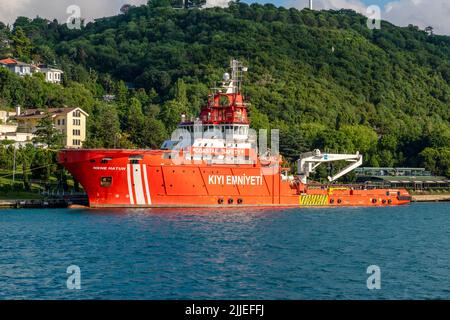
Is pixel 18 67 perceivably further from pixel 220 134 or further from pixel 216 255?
pixel 216 255

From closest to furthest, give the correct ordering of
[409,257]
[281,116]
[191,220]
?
[409,257], [191,220], [281,116]

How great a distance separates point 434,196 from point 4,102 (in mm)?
62620

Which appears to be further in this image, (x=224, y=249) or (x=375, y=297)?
(x=224, y=249)

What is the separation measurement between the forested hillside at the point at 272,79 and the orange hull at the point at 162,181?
69.1ft

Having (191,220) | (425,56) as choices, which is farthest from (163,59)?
(191,220)

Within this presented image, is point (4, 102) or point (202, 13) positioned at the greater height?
point (202, 13)

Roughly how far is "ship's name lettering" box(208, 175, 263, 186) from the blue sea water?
4.61 metres

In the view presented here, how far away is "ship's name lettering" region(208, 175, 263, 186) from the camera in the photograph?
69.0 m

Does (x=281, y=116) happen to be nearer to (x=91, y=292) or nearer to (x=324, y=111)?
(x=324, y=111)

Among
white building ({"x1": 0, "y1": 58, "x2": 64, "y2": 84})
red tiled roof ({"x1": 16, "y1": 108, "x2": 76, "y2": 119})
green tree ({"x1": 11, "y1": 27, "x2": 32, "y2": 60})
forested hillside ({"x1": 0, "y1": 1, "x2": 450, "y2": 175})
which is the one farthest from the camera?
green tree ({"x1": 11, "y1": 27, "x2": 32, "y2": 60})

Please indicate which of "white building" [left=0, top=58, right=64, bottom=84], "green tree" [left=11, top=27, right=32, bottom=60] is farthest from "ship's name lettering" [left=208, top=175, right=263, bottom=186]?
"green tree" [left=11, top=27, right=32, bottom=60]

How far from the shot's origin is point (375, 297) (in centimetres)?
3309

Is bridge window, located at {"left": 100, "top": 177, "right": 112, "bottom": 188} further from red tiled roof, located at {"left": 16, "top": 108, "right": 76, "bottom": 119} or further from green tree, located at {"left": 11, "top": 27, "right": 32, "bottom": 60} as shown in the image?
green tree, located at {"left": 11, "top": 27, "right": 32, "bottom": 60}

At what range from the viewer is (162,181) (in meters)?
66.2
